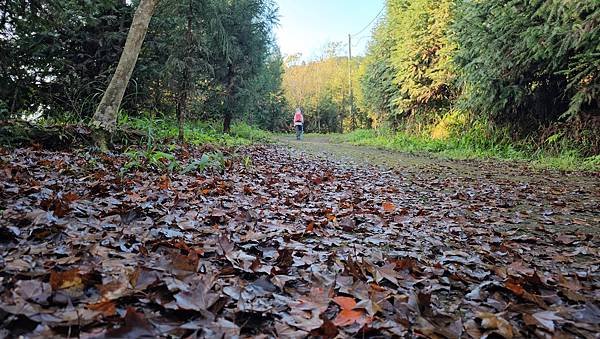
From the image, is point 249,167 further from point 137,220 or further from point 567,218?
point 567,218

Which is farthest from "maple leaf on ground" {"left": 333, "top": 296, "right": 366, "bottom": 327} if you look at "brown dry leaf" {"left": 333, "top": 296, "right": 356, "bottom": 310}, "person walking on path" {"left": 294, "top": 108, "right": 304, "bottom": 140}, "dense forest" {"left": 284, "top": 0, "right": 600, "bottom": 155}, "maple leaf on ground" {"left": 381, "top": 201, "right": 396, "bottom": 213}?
"person walking on path" {"left": 294, "top": 108, "right": 304, "bottom": 140}

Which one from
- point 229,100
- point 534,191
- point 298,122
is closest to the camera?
point 534,191

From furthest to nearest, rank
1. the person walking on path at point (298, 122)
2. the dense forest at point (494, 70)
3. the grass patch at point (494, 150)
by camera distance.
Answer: the person walking on path at point (298, 122) → the grass patch at point (494, 150) → the dense forest at point (494, 70)

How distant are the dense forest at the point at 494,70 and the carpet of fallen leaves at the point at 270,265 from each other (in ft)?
17.0

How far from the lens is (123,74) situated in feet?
20.0

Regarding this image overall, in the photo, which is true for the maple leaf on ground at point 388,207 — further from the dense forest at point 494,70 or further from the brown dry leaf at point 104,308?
the dense forest at point 494,70

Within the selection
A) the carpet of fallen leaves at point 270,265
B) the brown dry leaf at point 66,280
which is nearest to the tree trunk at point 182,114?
the carpet of fallen leaves at point 270,265

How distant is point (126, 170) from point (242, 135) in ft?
34.0

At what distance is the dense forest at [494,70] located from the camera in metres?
7.36

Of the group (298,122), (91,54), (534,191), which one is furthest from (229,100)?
(534,191)

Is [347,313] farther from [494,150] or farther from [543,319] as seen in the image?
[494,150]

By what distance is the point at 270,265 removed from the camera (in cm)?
190

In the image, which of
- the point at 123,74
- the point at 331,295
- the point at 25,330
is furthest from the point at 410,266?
the point at 123,74

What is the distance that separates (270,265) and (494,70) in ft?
30.0
